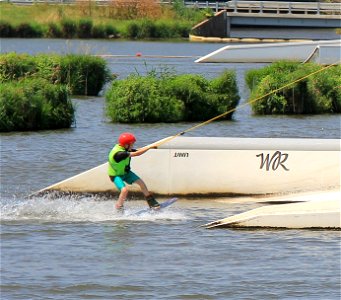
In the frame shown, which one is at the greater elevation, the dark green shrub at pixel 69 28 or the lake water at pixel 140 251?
the dark green shrub at pixel 69 28

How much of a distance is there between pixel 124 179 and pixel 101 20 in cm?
7029

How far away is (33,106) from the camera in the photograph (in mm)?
28891

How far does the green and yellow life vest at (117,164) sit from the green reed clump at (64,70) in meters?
13.7

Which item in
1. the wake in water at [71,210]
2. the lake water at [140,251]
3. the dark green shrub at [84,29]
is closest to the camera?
the lake water at [140,251]

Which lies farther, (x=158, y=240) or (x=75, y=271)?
(x=158, y=240)

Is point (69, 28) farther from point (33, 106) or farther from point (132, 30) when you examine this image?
point (33, 106)

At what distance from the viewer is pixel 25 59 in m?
35.9

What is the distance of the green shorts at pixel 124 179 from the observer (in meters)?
19.0

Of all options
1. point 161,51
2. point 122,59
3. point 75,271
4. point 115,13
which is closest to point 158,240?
point 75,271

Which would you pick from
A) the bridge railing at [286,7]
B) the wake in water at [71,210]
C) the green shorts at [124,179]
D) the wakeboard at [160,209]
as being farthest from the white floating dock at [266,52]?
the bridge railing at [286,7]

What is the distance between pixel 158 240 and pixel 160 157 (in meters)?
3.36

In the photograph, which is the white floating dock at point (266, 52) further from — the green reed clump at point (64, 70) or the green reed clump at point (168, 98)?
the green reed clump at point (168, 98)

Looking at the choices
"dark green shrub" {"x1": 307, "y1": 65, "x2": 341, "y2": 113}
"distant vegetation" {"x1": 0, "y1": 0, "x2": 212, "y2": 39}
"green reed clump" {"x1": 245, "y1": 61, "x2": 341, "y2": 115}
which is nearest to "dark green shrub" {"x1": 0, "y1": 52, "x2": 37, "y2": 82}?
"green reed clump" {"x1": 245, "y1": 61, "x2": 341, "y2": 115}

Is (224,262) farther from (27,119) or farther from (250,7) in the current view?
(250,7)
